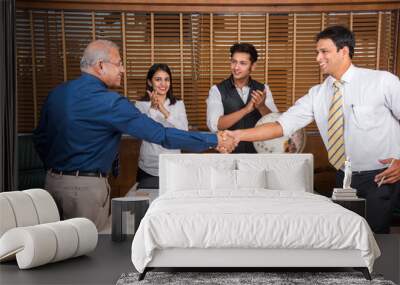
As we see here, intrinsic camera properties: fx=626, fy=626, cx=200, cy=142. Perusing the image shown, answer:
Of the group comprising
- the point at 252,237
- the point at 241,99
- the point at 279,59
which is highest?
the point at 279,59

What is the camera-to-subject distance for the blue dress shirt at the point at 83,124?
5.21m

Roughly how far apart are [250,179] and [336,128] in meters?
0.99

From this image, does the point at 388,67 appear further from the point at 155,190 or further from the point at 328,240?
the point at 328,240

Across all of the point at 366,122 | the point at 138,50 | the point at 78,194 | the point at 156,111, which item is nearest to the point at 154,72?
the point at 156,111

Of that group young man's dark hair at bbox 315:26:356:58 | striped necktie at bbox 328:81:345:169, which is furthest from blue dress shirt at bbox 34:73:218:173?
young man's dark hair at bbox 315:26:356:58

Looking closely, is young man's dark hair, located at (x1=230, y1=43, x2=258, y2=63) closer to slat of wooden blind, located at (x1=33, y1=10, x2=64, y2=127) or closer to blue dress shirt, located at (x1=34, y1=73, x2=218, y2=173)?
blue dress shirt, located at (x1=34, y1=73, x2=218, y2=173)

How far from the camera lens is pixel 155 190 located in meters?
6.00

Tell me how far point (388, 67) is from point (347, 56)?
124cm

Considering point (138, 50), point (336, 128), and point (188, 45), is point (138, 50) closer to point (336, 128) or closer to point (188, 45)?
point (188, 45)

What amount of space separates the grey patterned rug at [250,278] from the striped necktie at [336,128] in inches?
66.5

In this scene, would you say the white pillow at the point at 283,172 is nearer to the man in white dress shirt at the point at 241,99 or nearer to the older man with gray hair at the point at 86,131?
the man in white dress shirt at the point at 241,99

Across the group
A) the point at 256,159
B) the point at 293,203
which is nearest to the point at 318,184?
the point at 256,159

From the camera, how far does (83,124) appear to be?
5.21 m

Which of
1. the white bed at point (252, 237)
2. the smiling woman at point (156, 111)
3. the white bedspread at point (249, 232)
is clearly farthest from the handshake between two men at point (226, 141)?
the white bedspread at point (249, 232)
